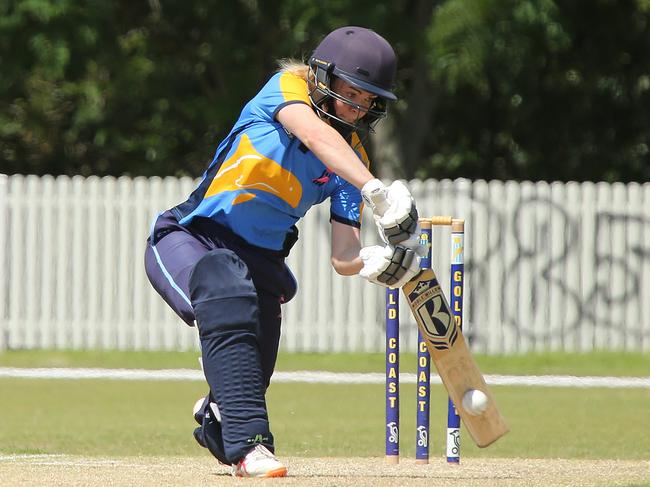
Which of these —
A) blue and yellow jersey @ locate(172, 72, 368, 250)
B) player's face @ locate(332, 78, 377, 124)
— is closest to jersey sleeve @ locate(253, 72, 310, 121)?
blue and yellow jersey @ locate(172, 72, 368, 250)

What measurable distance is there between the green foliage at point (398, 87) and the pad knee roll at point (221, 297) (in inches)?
332

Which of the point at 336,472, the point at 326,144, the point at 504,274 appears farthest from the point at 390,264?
the point at 504,274

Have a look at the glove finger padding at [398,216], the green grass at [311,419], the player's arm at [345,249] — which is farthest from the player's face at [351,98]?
the green grass at [311,419]

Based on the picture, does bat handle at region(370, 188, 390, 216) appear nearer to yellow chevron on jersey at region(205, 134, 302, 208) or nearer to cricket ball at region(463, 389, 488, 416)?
yellow chevron on jersey at region(205, 134, 302, 208)

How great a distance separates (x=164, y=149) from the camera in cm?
1855

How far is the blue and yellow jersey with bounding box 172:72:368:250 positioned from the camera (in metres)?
4.94

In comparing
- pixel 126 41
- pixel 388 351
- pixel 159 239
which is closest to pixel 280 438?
pixel 388 351

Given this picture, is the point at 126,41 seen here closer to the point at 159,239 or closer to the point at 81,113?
the point at 81,113

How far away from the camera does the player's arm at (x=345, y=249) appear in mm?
5368

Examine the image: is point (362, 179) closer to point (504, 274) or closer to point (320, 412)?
point (320, 412)

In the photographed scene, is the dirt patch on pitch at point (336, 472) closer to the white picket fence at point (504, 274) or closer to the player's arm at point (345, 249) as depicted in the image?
the player's arm at point (345, 249)

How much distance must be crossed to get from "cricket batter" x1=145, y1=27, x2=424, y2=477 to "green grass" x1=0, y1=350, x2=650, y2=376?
24.6 feet

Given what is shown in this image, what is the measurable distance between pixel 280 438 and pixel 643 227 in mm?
6397

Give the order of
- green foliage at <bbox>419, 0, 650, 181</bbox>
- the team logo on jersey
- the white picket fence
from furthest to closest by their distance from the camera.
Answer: green foliage at <bbox>419, 0, 650, 181</bbox>, the white picket fence, the team logo on jersey
